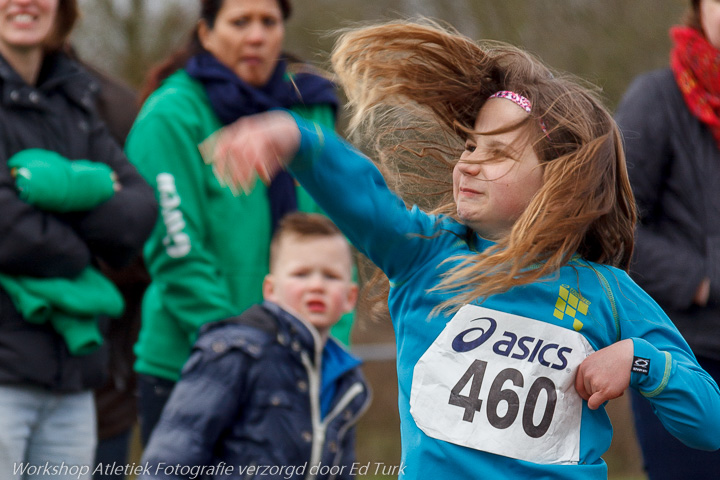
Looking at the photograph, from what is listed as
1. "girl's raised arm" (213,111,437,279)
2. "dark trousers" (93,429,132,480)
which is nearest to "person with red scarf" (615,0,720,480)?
"girl's raised arm" (213,111,437,279)

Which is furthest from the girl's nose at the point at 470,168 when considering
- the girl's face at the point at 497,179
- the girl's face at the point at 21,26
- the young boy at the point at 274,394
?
the girl's face at the point at 21,26

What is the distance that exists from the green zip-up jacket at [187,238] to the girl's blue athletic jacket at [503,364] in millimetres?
1500

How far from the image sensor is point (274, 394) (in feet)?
11.2

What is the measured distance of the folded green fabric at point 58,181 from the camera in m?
3.20

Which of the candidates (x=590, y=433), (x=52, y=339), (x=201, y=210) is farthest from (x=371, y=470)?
(x=590, y=433)

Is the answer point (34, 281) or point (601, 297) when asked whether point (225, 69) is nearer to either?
point (34, 281)

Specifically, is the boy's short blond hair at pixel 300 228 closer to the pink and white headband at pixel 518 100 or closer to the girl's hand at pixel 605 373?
the pink and white headband at pixel 518 100

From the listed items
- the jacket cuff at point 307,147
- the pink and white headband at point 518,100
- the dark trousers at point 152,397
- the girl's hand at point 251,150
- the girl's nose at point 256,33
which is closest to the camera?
the girl's hand at point 251,150

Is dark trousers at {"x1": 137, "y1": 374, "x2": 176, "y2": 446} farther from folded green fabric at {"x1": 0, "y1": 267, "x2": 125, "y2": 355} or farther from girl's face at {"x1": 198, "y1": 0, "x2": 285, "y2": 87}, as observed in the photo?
girl's face at {"x1": 198, "y1": 0, "x2": 285, "y2": 87}

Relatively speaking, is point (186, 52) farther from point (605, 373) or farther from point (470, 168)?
point (605, 373)

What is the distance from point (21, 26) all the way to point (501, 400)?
212cm

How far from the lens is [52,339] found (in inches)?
127

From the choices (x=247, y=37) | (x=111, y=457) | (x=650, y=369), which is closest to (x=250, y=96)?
(x=247, y=37)

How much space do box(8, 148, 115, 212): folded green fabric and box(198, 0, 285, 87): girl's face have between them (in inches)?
33.4
